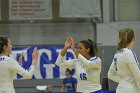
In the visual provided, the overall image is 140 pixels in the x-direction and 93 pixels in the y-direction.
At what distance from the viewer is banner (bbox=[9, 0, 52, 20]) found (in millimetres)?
12977


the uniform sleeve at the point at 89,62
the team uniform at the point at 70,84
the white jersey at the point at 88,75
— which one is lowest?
the team uniform at the point at 70,84

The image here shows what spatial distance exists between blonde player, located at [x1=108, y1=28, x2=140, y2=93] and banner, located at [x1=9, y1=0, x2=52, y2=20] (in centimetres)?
909

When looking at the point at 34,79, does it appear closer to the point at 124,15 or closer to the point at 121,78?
the point at 124,15

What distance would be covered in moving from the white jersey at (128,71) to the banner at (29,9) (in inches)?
358

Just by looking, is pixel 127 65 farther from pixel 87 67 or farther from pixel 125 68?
pixel 87 67

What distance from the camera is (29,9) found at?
13.0 m

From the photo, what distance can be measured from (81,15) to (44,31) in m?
1.41

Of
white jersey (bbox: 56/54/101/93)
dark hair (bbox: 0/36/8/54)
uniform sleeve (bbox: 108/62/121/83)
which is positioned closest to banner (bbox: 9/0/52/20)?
white jersey (bbox: 56/54/101/93)

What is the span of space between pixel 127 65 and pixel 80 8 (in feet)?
29.3

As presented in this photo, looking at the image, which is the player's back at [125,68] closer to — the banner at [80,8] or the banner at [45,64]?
the banner at [45,64]

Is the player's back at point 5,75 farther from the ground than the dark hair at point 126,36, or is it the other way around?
the dark hair at point 126,36

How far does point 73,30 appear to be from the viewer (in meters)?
13.3

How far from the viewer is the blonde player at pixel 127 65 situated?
391 cm

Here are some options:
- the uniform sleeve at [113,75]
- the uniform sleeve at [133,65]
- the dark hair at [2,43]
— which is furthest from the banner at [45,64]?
the uniform sleeve at [133,65]
